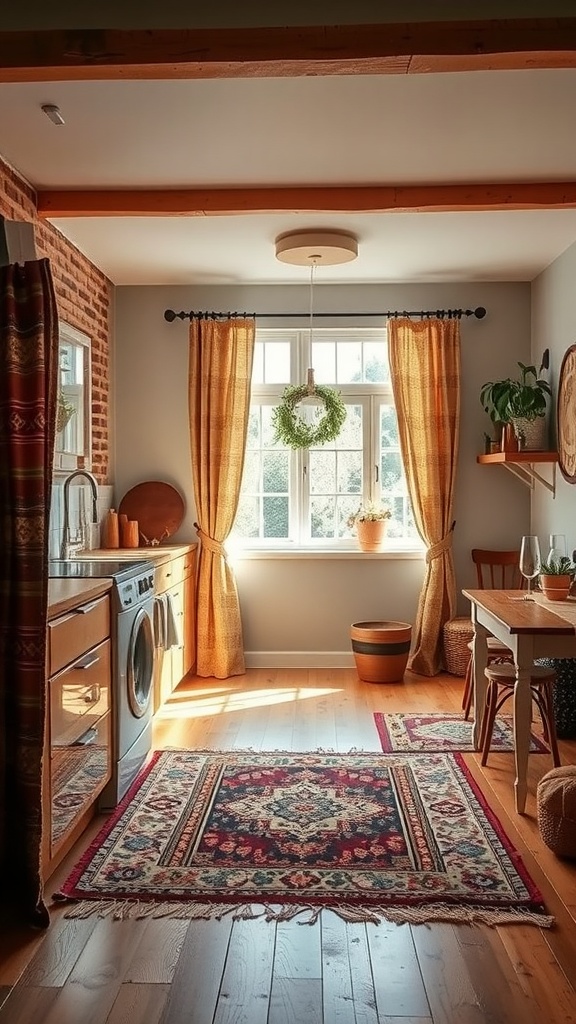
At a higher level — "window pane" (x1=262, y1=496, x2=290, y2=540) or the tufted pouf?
"window pane" (x1=262, y1=496, x2=290, y2=540)

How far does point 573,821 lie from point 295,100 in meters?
2.70

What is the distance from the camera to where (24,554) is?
2.57 meters

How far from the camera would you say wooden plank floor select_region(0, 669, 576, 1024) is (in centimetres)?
214

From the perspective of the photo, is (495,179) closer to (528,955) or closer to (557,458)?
(557,458)

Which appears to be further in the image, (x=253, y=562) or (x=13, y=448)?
(x=253, y=562)

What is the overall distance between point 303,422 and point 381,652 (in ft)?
5.15

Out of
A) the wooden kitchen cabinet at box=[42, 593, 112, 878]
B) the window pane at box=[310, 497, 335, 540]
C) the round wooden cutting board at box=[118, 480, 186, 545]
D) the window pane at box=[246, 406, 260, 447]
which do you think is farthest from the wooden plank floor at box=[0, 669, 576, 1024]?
the window pane at box=[246, 406, 260, 447]

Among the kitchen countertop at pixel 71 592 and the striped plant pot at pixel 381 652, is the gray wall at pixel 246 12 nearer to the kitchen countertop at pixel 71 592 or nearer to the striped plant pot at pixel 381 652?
the kitchen countertop at pixel 71 592

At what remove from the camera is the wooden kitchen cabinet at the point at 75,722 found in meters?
2.78

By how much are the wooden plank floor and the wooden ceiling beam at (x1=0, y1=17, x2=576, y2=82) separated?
2.57 metres

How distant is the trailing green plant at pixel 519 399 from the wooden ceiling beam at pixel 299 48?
2817mm

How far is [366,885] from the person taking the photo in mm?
2816

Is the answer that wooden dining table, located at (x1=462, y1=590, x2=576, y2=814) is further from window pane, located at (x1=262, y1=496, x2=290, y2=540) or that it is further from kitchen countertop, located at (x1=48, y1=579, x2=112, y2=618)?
window pane, located at (x1=262, y1=496, x2=290, y2=540)

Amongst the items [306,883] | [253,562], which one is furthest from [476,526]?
[306,883]
